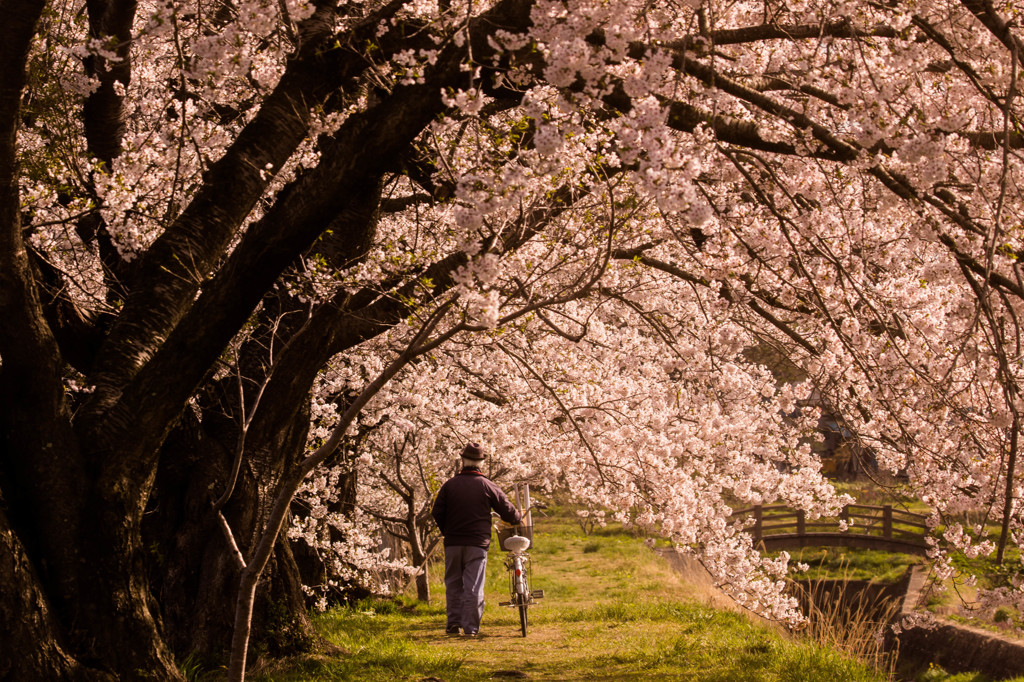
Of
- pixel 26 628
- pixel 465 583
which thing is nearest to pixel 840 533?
pixel 465 583

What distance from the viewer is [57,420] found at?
481 centimetres

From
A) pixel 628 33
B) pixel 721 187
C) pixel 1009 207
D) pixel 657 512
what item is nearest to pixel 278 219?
pixel 628 33

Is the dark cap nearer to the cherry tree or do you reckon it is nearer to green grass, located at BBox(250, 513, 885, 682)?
the cherry tree

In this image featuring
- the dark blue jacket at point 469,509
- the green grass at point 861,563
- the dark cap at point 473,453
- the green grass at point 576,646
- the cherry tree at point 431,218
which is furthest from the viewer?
the green grass at point 861,563

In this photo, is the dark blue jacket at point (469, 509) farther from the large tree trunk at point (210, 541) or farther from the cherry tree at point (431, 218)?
the large tree trunk at point (210, 541)

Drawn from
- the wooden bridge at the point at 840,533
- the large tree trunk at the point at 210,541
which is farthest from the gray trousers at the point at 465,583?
the wooden bridge at the point at 840,533

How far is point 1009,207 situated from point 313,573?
846cm

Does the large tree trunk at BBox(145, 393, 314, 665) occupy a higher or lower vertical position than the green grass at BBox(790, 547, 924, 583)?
higher

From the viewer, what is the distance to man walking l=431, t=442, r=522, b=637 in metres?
7.75

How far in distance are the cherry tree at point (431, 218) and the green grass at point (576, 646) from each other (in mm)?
1037

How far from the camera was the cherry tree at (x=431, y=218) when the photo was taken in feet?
13.2

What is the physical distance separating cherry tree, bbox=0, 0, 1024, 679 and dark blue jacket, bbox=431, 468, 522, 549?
148cm

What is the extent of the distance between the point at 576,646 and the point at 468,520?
177 centimetres

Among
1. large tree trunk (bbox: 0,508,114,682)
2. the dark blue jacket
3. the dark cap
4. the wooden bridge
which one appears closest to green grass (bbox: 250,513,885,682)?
the dark blue jacket
